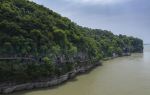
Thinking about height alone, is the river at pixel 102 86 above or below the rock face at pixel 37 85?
below

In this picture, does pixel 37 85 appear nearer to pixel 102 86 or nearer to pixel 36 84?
pixel 36 84

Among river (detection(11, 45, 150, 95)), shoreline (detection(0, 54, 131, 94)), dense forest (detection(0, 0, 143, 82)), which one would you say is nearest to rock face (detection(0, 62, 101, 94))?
shoreline (detection(0, 54, 131, 94))

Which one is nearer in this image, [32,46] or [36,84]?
[36,84]

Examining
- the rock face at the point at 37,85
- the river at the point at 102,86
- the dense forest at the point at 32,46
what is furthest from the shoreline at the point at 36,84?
the river at the point at 102,86

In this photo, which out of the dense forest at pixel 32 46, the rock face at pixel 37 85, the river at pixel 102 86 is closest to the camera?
the rock face at pixel 37 85

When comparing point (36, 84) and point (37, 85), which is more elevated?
point (36, 84)

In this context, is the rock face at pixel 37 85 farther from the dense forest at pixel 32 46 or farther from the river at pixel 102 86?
the river at pixel 102 86

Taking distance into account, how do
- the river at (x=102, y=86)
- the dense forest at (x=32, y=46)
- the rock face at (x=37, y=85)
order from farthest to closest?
the dense forest at (x=32, y=46)
the river at (x=102, y=86)
the rock face at (x=37, y=85)

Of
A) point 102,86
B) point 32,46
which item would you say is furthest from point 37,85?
point 102,86

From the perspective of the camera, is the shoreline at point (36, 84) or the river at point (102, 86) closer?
the shoreline at point (36, 84)

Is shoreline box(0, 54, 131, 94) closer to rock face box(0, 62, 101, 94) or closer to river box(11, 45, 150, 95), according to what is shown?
rock face box(0, 62, 101, 94)

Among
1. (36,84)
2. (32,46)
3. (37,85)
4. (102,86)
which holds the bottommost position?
(102,86)

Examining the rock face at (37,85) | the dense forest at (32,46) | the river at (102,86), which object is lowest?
the river at (102,86)
